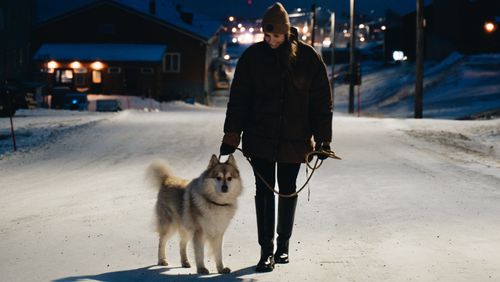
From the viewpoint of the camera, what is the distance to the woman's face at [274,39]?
6316 millimetres

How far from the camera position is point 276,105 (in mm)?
6410

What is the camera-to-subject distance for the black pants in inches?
259

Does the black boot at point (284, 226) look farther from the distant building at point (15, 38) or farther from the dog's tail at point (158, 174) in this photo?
the distant building at point (15, 38)

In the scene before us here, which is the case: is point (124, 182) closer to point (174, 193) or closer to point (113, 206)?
point (113, 206)

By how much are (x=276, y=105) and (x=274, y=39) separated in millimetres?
520

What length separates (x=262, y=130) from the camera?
648 centimetres

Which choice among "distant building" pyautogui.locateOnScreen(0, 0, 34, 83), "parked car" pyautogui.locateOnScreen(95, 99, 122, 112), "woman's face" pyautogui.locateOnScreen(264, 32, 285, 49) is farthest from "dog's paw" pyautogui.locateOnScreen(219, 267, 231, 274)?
"distant building" pyautogui.locateOnScreen(0, 0, 34, 83)

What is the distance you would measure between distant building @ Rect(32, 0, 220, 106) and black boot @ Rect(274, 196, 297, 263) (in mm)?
50791

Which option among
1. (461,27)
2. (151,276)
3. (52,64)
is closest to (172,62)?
(52,64)

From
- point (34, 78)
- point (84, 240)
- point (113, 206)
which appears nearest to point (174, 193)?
point (84, 240)

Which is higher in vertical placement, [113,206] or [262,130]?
[262,130]

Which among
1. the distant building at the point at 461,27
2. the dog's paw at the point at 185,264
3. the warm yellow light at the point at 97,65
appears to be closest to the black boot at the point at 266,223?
the dog's paw at the point at 185,264

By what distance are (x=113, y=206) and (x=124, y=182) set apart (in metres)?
2.33

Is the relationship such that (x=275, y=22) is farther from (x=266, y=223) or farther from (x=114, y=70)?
(x=114, y=70)
